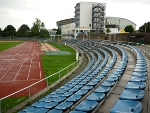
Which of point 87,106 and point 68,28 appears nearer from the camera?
point 87,106

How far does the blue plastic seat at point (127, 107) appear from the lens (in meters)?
4.80

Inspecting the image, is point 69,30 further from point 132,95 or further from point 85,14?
point 132,95

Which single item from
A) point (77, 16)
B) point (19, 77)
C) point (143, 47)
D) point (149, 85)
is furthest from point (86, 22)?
point (149, 85)

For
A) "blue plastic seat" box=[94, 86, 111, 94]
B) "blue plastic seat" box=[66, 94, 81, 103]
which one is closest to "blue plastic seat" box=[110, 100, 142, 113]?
"blue plastic seat" box=[94, 86, 111, 94]

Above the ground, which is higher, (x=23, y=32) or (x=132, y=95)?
(x=23, y=32)

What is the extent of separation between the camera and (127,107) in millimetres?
5023

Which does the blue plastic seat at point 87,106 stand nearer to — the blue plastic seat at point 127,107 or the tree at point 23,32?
the blue plastic seat at point 127,107

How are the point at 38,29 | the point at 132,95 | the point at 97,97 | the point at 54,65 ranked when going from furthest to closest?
the point at 38,29 → the point at 54,65 → the point at 97,97 → the point at 132,95

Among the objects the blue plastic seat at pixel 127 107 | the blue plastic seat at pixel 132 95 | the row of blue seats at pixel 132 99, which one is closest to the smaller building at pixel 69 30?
the row of blue seats at pixel 132 99

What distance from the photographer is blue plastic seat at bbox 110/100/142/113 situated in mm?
4803

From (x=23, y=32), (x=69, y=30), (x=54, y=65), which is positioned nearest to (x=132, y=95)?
(x=54, y=65)

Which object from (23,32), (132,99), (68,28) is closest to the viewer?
(132,99)

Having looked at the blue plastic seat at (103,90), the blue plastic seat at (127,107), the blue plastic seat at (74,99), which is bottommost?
the blue plastic seat at (74,99)

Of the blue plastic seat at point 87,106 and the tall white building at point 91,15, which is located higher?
the tall white building at point 91,15
